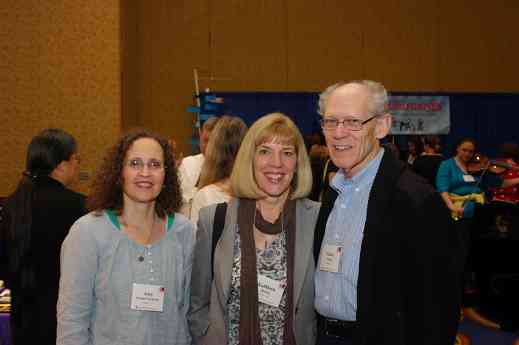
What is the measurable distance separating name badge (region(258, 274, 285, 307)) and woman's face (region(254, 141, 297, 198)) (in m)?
0.35

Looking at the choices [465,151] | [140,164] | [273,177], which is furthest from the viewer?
[465,151]

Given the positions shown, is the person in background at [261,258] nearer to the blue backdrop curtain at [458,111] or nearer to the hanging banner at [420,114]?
the blue backdrop curtain at [458,111]

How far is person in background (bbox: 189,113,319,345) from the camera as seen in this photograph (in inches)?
80.7

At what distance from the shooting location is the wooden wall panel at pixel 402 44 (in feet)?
30.8

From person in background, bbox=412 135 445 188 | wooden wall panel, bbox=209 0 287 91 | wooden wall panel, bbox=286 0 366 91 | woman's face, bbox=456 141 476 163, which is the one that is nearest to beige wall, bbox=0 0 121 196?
wooden wall panel, bbox=209 0 287 91

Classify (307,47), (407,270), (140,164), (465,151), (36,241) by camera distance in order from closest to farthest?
1. (407,270)
2. (140,164)
3. (36,241)
4. (465,151)
5. (307,47)

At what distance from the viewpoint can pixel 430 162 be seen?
276 inches

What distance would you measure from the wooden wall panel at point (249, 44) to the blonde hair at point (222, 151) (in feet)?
18.7

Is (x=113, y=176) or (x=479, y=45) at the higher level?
(x=479, y=45)

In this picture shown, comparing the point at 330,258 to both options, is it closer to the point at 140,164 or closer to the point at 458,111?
the point at 140,164

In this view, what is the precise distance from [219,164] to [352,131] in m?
1.34

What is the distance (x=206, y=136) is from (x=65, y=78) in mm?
3228

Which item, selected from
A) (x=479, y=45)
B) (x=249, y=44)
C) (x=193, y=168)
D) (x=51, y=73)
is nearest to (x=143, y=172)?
(x=193, y=168)

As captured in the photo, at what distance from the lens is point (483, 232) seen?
5.02 m
